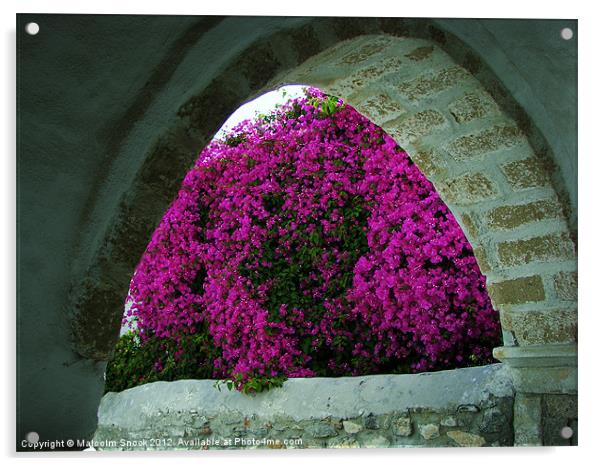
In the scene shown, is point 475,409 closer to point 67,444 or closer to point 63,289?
point 67,444

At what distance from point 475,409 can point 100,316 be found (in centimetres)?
164

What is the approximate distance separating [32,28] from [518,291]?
178 centimetres

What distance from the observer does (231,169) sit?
165 inches

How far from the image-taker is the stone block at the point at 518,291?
242 cm

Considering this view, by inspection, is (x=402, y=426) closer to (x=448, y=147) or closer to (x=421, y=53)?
(x=448, y=147)

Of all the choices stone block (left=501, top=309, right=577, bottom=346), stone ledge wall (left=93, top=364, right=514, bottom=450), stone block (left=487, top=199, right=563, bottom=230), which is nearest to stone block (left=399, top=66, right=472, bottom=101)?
stone block (left=487, top=199, right=563, bottom=230)

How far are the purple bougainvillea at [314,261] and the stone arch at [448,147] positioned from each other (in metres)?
0.82

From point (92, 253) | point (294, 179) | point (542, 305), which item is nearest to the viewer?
point (92, 253)

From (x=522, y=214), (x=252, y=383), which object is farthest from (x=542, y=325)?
(x=252, y=383)

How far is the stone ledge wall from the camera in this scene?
2604 millimetres

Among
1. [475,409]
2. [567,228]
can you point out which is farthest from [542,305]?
[475,409]

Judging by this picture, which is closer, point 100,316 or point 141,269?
point 100,316

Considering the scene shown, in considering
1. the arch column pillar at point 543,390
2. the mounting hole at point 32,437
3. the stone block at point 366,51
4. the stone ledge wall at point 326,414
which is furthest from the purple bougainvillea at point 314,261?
the mounting hole at point 32,437

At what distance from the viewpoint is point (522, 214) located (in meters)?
2.37
